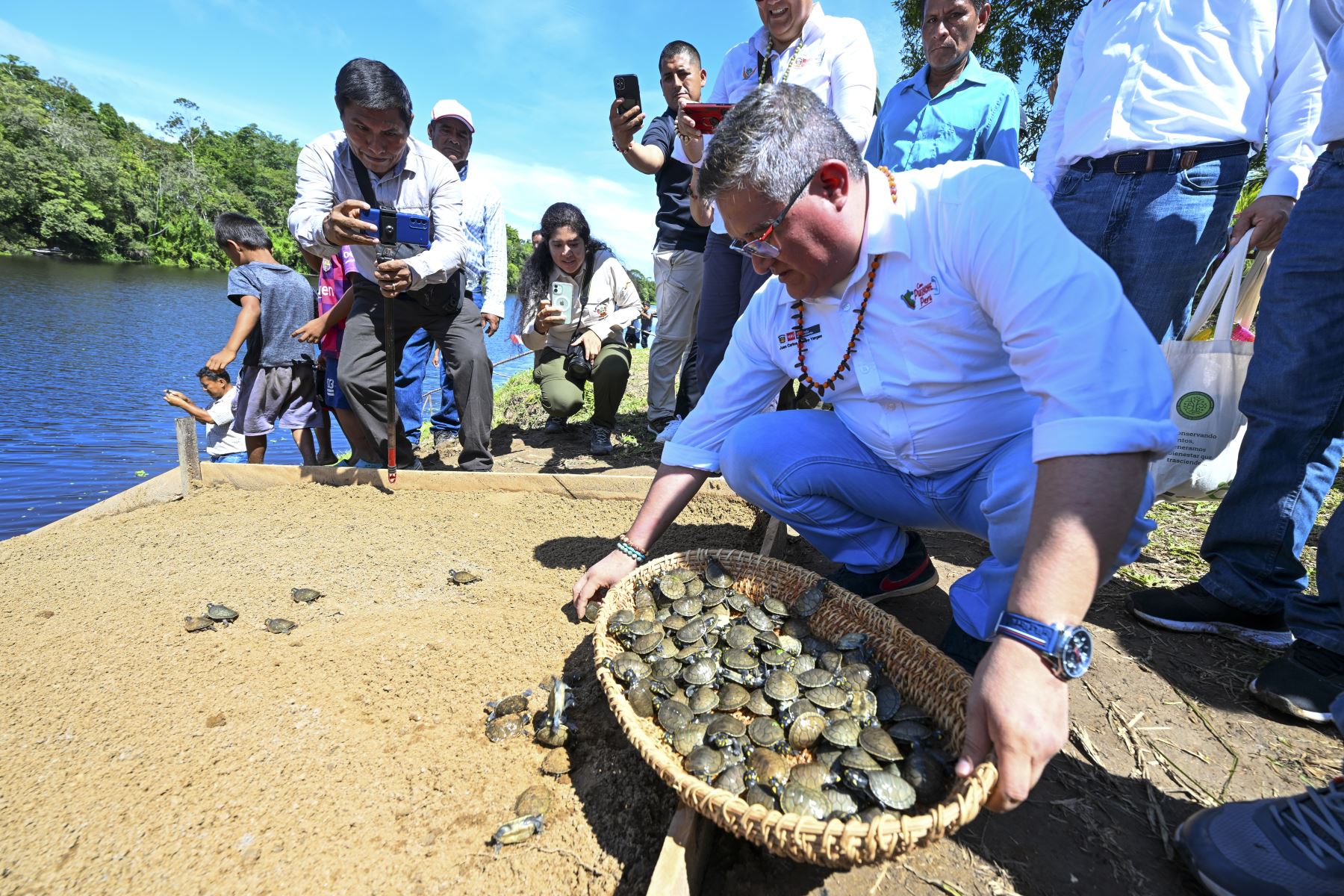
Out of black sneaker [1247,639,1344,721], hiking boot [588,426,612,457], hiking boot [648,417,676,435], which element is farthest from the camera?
hiking boot [648,417,676,435]

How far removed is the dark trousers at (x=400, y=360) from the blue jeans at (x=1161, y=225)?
3.25m

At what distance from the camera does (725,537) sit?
3109 mm

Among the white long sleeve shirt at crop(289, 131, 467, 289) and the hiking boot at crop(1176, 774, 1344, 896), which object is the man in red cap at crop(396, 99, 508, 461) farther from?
the hiking boot at crop(1176, 774, 1344, 896)

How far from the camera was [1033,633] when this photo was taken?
1.06 meters

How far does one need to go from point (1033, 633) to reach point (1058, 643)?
0.13 feet

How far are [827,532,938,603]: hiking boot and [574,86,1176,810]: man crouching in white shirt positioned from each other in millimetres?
16

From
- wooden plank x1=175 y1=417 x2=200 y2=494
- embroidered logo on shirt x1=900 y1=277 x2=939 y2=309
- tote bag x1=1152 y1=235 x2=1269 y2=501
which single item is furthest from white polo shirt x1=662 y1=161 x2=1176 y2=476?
wooden plank x1=175 y1=417 x2=200 y2=494

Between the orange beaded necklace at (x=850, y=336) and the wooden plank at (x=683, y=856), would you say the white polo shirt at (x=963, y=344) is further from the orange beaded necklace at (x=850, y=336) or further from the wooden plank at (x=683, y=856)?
the wooden plank at (x=683, y=856)

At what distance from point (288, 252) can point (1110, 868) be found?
2004 inches

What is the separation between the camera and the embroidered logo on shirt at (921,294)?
163cm

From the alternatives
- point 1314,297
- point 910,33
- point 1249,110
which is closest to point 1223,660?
point 1314,297

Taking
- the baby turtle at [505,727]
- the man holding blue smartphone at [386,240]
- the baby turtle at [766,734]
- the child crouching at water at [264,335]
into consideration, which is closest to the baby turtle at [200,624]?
the baby turtle at [505,727]

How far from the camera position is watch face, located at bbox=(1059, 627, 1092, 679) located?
103 cm

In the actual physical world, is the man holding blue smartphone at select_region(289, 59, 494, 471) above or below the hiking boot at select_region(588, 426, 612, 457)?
above
